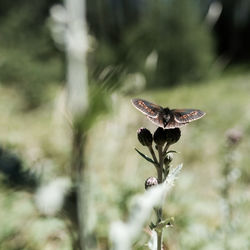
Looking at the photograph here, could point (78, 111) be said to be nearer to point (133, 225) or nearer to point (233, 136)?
point (133, 225)

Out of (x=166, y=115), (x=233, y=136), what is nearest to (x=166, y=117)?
(x=166, y=115)

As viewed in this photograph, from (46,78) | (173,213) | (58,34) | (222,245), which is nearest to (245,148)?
(173,213)

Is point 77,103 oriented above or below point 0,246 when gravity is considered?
below

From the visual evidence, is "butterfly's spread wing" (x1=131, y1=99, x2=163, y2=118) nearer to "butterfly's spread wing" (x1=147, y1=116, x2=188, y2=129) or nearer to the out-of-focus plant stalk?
"butterfly's spread wing" (x1=147, y1=116, x2=188, y2=129)

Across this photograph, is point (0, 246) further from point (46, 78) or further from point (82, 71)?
point (46, 78)

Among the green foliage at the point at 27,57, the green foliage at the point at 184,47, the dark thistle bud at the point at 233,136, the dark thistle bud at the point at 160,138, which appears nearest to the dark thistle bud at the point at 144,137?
the dark thistle bud at the point at 160,138

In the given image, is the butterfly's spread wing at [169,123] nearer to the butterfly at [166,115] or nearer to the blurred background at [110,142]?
the butterfly at [166,115]

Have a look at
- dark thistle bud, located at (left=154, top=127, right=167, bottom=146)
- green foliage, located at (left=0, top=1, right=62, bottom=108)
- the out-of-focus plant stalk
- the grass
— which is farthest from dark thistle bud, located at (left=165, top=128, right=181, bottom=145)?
green foliage, located at (left=0, top=1, right=62, bottom=108)
